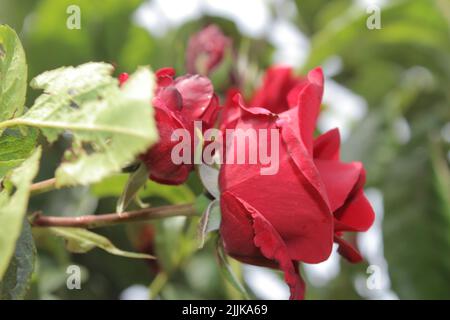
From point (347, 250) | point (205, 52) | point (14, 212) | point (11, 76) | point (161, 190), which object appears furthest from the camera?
point (205, 52)

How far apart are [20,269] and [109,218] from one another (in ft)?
0.25

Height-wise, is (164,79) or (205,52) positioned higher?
(164,79)

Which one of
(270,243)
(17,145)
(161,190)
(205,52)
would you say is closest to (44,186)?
(17,145)

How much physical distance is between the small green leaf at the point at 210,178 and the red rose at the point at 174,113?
10 mm

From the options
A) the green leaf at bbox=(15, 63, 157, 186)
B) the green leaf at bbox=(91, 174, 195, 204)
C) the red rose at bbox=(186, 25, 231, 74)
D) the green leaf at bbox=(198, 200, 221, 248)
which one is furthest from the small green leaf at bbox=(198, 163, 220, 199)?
the red rose at bbox=(186, 25, 231, 74)

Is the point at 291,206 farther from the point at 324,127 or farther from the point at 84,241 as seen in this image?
the point at 324,127

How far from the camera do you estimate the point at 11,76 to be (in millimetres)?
451

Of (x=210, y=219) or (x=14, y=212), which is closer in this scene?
(x=14, y=212)

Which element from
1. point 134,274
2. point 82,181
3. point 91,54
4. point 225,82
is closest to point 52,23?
point 91,54

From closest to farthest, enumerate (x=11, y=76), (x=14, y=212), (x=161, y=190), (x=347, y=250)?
1. (x=14, y=212)
2. (x=11, y=76)
3. (x=347, y=250)
4. (x=161, y=190)

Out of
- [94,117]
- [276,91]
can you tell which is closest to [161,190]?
[276,91]

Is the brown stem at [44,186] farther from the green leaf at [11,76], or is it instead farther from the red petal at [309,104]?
the red petal at [309,104]

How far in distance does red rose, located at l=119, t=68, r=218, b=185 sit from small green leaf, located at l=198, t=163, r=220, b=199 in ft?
0.03

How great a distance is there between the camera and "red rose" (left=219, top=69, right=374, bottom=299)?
491 mm
